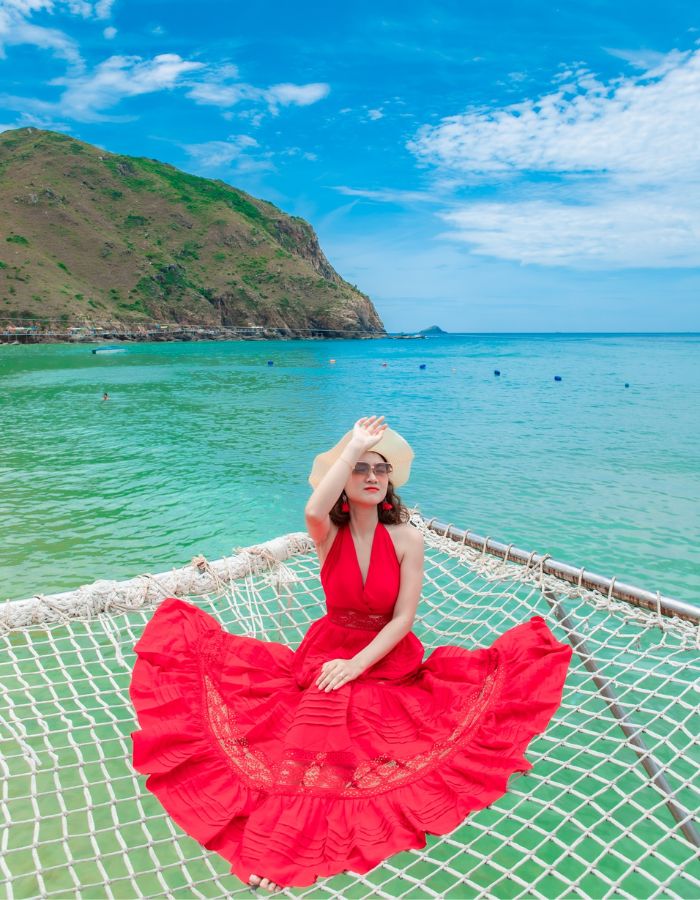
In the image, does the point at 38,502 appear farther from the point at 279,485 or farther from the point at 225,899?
the point at 225,899

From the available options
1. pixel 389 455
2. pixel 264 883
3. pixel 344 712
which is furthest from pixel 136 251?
pixel 264 883

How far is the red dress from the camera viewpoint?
1.97m

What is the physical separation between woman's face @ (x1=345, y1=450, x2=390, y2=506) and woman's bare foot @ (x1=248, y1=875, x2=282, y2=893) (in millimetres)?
1362

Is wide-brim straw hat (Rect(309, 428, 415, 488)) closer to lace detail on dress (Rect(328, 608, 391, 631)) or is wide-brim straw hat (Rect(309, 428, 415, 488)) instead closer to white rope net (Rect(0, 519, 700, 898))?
lace detail on dress (Rect(328, 608, 391, 631))

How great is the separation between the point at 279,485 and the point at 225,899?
790 cm

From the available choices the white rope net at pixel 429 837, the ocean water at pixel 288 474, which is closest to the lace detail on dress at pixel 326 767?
the white rope net at pixel 429 837

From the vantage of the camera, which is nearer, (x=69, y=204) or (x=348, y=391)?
(x=348, y=391)

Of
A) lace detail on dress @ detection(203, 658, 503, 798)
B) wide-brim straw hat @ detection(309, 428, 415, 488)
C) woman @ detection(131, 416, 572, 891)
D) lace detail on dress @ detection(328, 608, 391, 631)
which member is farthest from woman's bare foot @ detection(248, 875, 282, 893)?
wide-brim straw hat @ detection(309, 428, 415, 488)

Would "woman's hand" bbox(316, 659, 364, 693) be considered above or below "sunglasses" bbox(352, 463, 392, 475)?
below

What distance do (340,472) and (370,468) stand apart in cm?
23

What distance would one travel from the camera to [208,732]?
236cm

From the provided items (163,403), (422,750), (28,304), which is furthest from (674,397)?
(28,304)

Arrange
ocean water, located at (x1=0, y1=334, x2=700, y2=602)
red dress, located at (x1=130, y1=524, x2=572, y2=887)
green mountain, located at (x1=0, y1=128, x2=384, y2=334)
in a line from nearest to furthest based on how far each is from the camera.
Answer: red dress, located at (x1=130, y1=524, x2=572, y2=887)
ocean water, located at (x1=0, y1=334, x2=700, y2=602)
green mountain, located at (x1=0, y1=128, x2=384, y2=334)

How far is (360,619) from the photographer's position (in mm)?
2670
